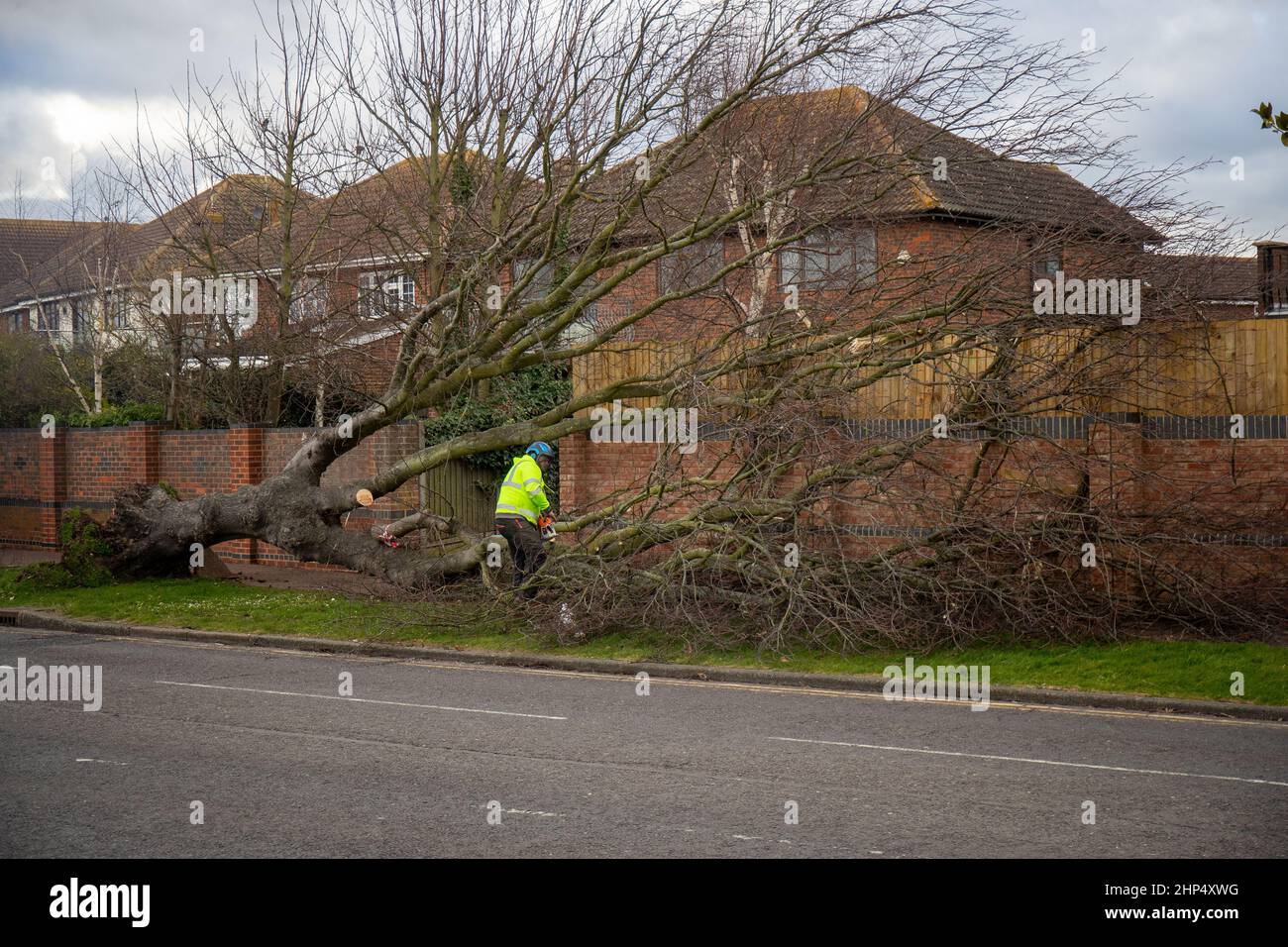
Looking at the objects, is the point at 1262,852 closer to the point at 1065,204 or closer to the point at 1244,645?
the point at 1244,645

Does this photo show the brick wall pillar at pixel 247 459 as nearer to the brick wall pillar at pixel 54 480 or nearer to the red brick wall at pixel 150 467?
the red brick wall at pixel 150 467

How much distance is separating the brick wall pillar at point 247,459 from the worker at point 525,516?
867 centimetres

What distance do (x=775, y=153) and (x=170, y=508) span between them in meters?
10.1

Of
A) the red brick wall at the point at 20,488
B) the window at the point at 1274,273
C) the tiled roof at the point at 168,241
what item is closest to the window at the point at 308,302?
the tiled roof at the point at 168,241

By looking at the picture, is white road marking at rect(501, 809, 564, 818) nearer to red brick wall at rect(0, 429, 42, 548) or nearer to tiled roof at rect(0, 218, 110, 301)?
red brick wall at rect(0, 429, 42, 548)

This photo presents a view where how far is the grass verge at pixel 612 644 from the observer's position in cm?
1006

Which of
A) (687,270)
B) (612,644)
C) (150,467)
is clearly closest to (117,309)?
(150,467)

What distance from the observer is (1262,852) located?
5648 millimetres

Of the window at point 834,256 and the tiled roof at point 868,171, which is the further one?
the window at point 834,256

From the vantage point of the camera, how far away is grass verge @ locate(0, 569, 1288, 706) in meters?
10.1

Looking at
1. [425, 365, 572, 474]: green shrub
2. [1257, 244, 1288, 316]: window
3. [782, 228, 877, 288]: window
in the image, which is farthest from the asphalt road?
[1257, 244, 1288, 316]: window

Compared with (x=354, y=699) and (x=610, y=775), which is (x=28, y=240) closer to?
(x=354, y=699)

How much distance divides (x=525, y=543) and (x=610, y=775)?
6.36 metres

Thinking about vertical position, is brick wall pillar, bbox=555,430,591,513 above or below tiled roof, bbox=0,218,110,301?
below
